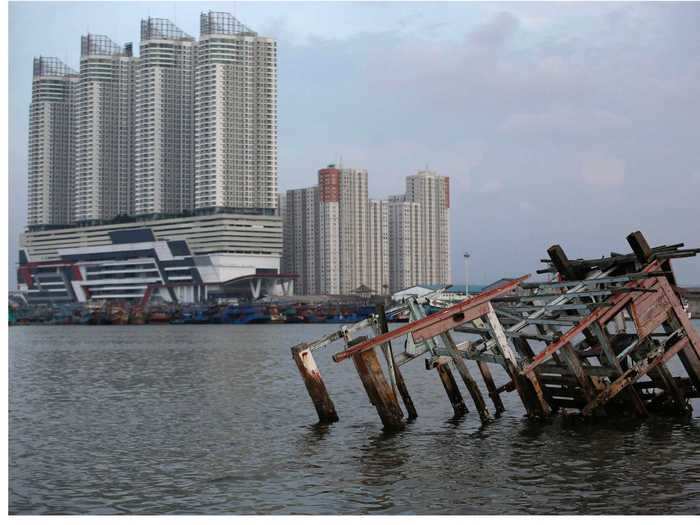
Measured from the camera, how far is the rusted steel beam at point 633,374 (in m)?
28.0

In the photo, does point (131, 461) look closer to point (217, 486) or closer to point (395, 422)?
point (217, 486)

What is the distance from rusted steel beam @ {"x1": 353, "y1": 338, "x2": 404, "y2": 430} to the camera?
87.8 ft

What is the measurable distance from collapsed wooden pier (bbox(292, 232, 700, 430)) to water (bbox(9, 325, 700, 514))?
3.35 ft

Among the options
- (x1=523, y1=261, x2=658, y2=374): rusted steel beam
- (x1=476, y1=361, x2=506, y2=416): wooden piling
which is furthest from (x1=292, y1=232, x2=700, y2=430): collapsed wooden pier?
(x1=476, y1=361, x2=506, y2=416): wooden piling

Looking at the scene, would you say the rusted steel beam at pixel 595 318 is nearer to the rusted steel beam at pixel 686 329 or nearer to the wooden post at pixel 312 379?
the rusted steel beam at pixel 686 329

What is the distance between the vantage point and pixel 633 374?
2830 cm

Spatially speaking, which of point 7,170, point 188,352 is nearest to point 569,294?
point 7,170

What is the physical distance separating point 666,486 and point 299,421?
1522 cm

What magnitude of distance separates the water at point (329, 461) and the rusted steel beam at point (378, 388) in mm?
557

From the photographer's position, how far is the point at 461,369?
1177 inches

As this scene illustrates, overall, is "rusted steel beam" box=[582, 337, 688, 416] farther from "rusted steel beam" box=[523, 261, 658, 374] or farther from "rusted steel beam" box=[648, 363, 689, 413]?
"rusted steel beam" box=[523, 261, 658, 374]

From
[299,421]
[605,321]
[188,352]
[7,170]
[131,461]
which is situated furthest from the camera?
[188,352]

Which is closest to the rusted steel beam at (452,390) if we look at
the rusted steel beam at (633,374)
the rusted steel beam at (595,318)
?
the rusted steel beam at (595,318)

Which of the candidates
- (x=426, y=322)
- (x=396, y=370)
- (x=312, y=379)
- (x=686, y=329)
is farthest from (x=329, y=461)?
(x=686, y=329)
